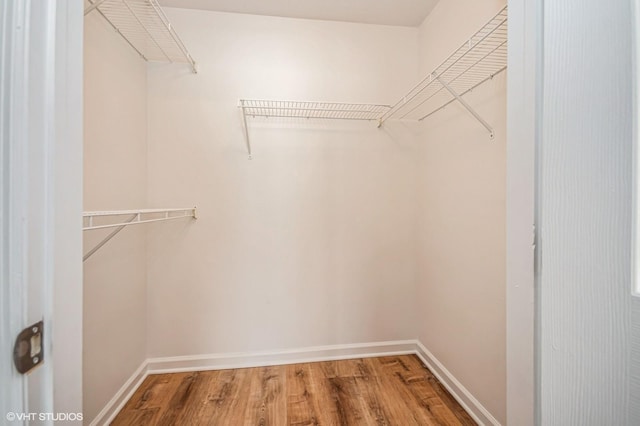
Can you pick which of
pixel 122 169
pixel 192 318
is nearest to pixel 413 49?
pixel 122 169

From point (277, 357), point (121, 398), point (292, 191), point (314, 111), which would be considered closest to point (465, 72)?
point (314, 111)

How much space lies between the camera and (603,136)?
1.24ft

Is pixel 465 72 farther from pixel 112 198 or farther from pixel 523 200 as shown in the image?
pixel 112 198

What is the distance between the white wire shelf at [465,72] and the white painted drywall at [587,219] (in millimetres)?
631

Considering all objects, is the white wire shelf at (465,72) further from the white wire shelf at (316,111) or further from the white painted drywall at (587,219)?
the white painted drywall at (587,219)

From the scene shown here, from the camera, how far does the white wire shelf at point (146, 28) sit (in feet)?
4.01

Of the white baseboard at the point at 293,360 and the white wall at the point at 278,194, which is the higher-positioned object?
the white wall at the point at 278,194

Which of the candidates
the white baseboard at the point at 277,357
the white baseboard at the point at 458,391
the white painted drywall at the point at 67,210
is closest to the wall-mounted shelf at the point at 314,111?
the white painted drywall at the point at 67,210

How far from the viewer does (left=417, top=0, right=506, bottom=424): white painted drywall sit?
3.88 feet

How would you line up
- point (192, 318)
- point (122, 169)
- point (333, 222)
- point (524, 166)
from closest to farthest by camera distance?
point (524, 166), point (122, 169), point (192, 318), point (333, 222)

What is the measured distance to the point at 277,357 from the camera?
1.73 m

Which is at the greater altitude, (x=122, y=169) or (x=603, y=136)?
(x=122, y=169)

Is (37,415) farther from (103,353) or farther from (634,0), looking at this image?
(103,353)

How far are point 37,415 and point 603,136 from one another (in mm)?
927
